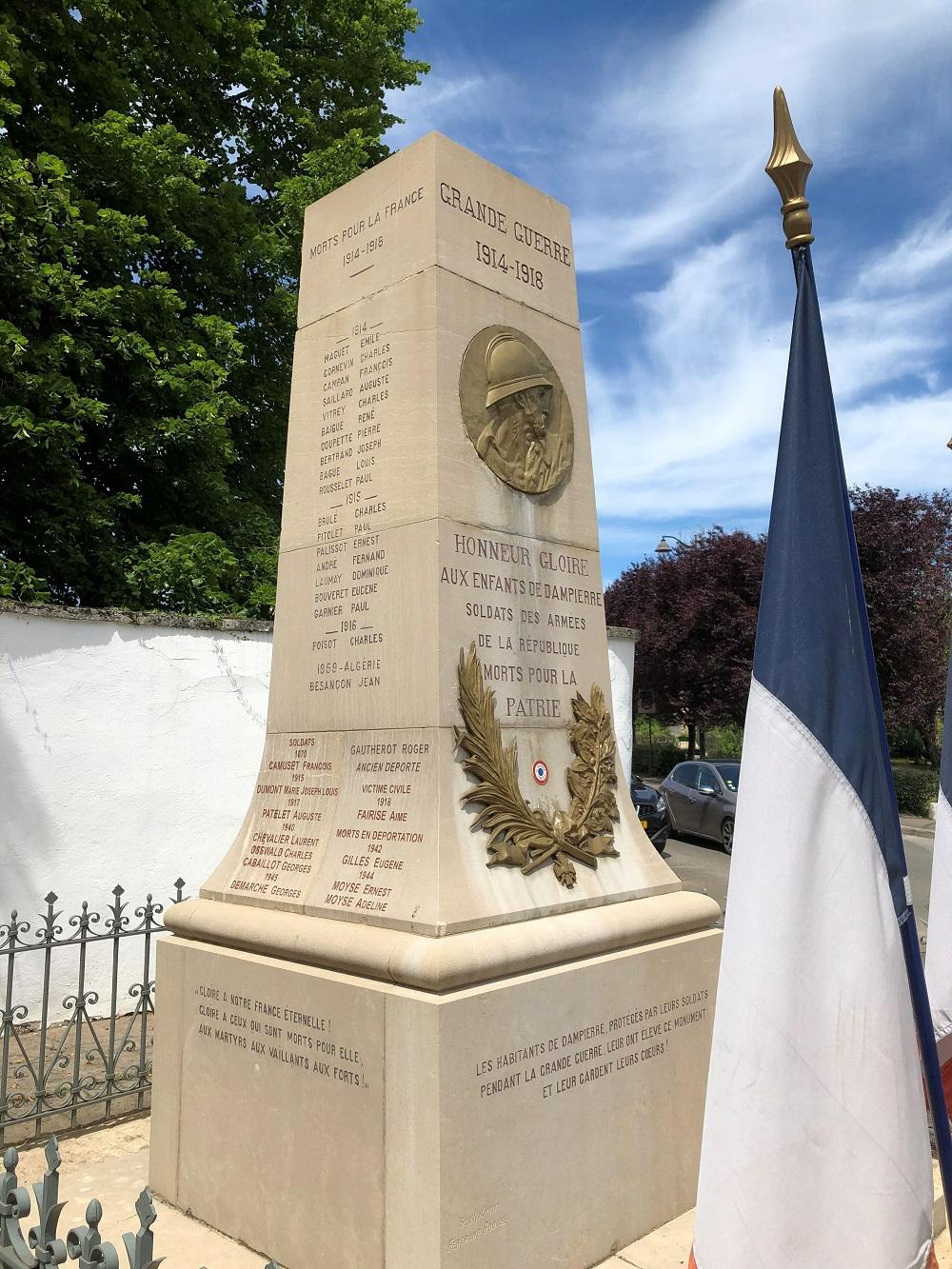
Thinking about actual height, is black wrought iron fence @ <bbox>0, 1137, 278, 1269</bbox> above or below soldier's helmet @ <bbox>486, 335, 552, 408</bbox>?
below

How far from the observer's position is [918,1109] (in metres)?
2.25

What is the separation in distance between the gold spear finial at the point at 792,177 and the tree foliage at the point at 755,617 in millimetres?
21790

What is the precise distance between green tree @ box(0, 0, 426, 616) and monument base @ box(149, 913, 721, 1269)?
6.51 meters

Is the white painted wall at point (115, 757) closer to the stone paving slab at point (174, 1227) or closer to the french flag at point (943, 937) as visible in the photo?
the stone paving slab at point (174, 1227)

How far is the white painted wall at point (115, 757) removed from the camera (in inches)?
274

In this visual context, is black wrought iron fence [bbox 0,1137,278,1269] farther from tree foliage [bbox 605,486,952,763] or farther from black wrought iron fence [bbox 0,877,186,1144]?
tree foliage [bbox 605,486,952,763]

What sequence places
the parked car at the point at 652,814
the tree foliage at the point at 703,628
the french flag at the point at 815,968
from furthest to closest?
1. the tree foliage at the point at 703,628
2. the parked car at the point at 652,814
3. the french flag at the point at 815,968

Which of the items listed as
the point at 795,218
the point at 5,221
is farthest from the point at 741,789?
the point at 5,221

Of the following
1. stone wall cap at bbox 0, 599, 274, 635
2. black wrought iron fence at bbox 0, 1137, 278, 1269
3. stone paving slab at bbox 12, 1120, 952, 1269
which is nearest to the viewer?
black wrought iron fence at bbox 0, 1137, 278, 1269

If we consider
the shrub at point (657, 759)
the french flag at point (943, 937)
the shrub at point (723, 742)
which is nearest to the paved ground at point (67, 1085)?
the french flag at point (943, 937)

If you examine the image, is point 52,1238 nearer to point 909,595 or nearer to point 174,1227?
point 174,1227
